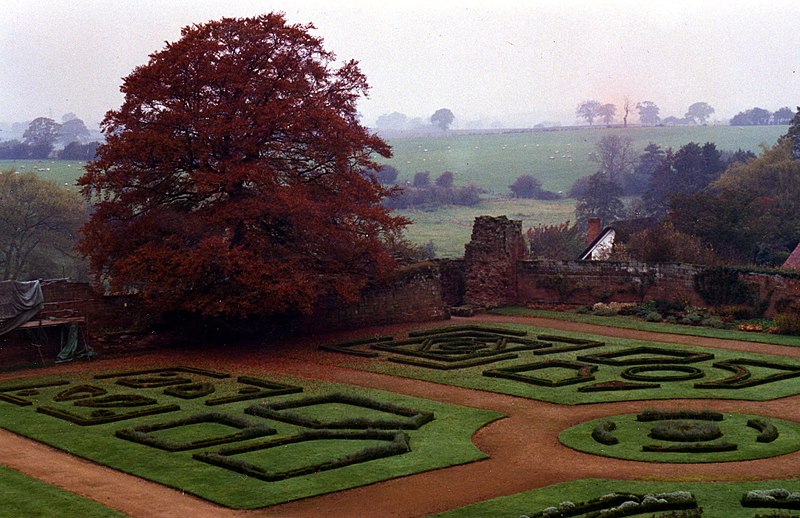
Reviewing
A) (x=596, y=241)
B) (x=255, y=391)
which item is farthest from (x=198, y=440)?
(x=596, y=241)

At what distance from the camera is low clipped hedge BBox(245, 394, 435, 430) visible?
67.2 ft

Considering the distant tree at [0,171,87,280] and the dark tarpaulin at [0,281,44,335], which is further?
the distant tree at [0,171,87,280]

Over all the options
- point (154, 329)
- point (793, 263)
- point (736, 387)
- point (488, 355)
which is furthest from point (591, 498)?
point (793, 263)

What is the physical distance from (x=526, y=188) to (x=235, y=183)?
72494 mm

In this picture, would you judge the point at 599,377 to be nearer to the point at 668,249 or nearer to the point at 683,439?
the point at 683,439

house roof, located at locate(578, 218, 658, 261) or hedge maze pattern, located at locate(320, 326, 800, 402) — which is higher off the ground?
house roof, located at locate(578, 218, 658, 261)

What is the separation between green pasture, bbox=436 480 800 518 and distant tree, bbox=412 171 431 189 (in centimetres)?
8654

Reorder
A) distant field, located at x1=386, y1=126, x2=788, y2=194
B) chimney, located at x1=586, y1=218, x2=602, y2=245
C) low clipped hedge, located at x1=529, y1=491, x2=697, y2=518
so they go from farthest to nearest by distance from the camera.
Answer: distant field, located at x1=386, y1=126, x2=788, y2=194, chimney, located at x1=586, y1=218, x2=602, y2=245, low clipped hedge, located at x1=529, y1=491, x2=697, y2=518

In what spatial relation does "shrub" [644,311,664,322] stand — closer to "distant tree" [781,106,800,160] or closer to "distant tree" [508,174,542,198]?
"distant tree" [781,106,800,160]

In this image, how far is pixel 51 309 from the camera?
2908cm

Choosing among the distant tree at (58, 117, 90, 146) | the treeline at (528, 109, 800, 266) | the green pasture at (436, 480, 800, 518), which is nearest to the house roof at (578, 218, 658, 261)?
the treeline at (528, 109, 800, 266)

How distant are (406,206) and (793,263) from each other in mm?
51724

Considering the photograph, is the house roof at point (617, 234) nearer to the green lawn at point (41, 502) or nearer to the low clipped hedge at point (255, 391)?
the low clipped hedge at point (255, 391)

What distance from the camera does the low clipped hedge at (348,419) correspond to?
20469mm
